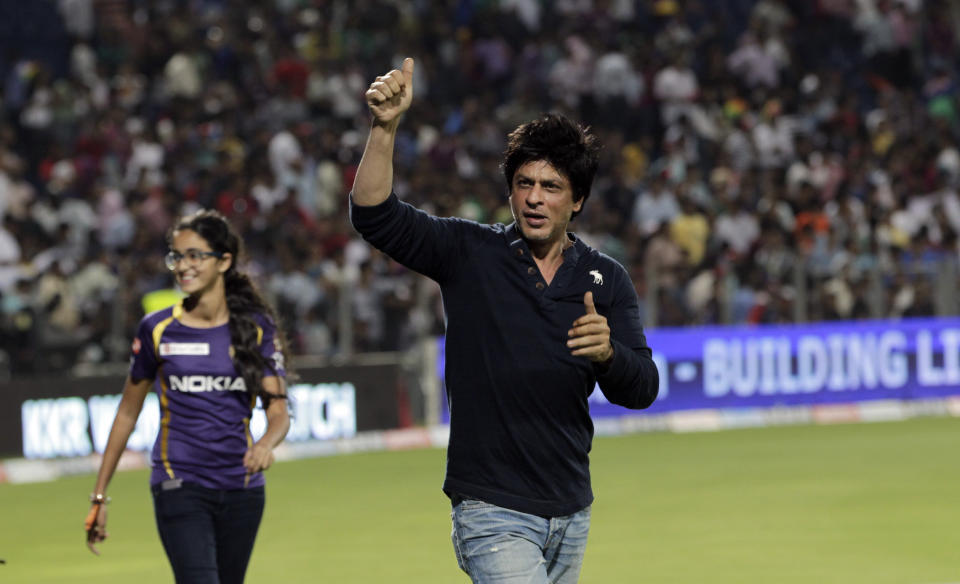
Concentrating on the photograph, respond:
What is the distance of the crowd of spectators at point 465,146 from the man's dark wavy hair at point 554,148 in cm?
1093

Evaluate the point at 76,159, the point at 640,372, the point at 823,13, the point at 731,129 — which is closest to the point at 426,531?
the point at 640,372

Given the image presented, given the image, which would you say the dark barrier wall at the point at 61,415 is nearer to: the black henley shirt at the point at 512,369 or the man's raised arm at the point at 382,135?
the black henley shirt at the point at 512,369

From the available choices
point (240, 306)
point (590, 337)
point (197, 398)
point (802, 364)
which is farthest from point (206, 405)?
point (802, 364)

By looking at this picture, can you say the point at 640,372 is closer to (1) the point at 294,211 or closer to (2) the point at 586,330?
(2) the point at 586,330

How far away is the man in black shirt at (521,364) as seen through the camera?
493 cm

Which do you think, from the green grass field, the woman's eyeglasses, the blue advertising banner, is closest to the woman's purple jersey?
the woman's eyeglasses

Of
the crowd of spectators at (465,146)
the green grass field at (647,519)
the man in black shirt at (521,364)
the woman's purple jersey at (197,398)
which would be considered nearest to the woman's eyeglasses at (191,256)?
the woman's purple jersey at (197,398)

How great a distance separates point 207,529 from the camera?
20.3 ft

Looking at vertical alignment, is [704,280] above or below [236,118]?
below

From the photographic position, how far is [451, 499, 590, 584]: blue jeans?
4887 millimetres

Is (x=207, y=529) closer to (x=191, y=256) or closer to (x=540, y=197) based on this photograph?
(x=191, y=256)

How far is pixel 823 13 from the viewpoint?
87.2ft

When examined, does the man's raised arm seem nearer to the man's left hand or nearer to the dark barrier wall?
the man's left hand

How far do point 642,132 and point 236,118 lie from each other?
6.22 metres
